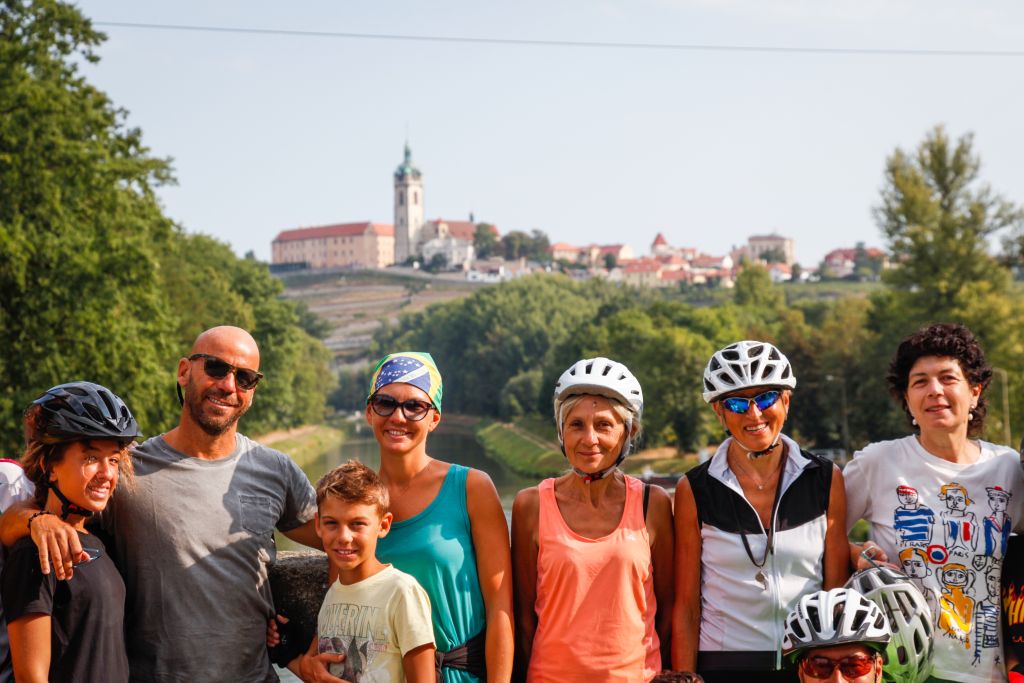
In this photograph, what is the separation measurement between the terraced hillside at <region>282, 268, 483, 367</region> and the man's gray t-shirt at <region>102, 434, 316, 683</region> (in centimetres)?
14338

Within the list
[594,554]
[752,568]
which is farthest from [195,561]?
[752,568]

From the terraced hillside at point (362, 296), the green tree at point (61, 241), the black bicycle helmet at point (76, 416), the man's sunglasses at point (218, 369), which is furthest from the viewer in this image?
the terraced hillside at point (362, 296)

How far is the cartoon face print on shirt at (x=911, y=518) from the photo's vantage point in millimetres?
4445

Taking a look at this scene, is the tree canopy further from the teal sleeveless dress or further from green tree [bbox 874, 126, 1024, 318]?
green tree [bbox 874, 126, 1024, 318]

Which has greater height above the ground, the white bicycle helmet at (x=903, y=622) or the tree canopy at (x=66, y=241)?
the tree canopy at (x=66, y=241)

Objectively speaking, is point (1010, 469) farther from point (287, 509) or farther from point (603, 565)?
point (287, 509)

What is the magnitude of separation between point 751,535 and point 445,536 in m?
1.14

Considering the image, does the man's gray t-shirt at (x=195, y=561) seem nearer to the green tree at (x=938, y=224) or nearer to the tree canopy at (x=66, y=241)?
the tree canopy at (x=66, y=241)

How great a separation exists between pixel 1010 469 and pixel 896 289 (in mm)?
49721

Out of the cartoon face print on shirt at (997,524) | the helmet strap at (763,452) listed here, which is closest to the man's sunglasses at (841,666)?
the cartoon face print on shirt at (997,524)

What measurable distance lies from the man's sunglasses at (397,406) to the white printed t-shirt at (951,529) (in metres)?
1.69

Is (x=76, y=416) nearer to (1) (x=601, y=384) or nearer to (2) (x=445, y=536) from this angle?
(2) (x=445, y=536)

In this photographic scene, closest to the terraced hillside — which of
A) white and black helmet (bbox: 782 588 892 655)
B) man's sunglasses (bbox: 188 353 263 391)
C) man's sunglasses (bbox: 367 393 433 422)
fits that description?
man's sunglasses (bbox: 188 353 263 391)

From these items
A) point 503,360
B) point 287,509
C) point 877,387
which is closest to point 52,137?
point 287,509
